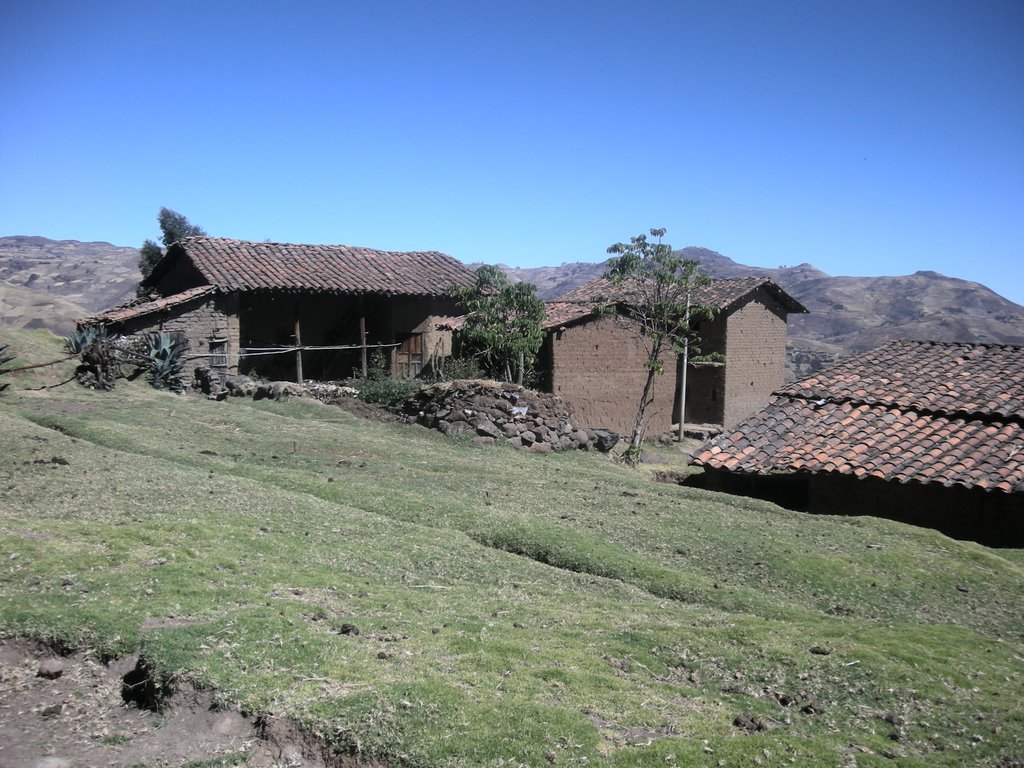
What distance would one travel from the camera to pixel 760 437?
16984 millimetres

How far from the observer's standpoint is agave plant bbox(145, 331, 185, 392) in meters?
21.4

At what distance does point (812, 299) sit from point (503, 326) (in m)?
71.3

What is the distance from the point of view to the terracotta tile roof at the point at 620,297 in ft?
83.8

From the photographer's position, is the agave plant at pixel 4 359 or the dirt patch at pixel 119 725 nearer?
the dirt patch at pixel 119 725

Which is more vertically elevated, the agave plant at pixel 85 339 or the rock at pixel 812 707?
the agave plant at pixel 85 339

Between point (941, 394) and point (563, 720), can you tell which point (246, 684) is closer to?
point (563, 720)

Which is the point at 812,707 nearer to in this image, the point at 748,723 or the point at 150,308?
the point at 748,723

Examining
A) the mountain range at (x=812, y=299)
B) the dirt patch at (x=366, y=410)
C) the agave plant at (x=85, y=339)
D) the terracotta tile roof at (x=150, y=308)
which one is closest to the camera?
the agave plant at (x=85, y=339)

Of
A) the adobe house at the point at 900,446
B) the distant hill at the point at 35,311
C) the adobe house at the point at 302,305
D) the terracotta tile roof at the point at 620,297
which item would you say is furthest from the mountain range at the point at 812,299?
the adobe house at the point at 900,446

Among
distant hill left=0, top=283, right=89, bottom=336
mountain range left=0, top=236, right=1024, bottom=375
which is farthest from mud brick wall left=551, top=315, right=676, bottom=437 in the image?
distant hill left=0, top=283, right=89, bottom=336

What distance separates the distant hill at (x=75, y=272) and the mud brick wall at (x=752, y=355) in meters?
53.1

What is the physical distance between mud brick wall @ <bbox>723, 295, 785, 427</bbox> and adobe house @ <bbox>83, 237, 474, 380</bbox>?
33.1 ft

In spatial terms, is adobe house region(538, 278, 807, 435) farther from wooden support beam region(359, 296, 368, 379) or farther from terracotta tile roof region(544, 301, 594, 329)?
wooden support beam region(359, 296, 368, 379)

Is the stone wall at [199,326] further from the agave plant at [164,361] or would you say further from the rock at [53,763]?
the rock at [53,763]
